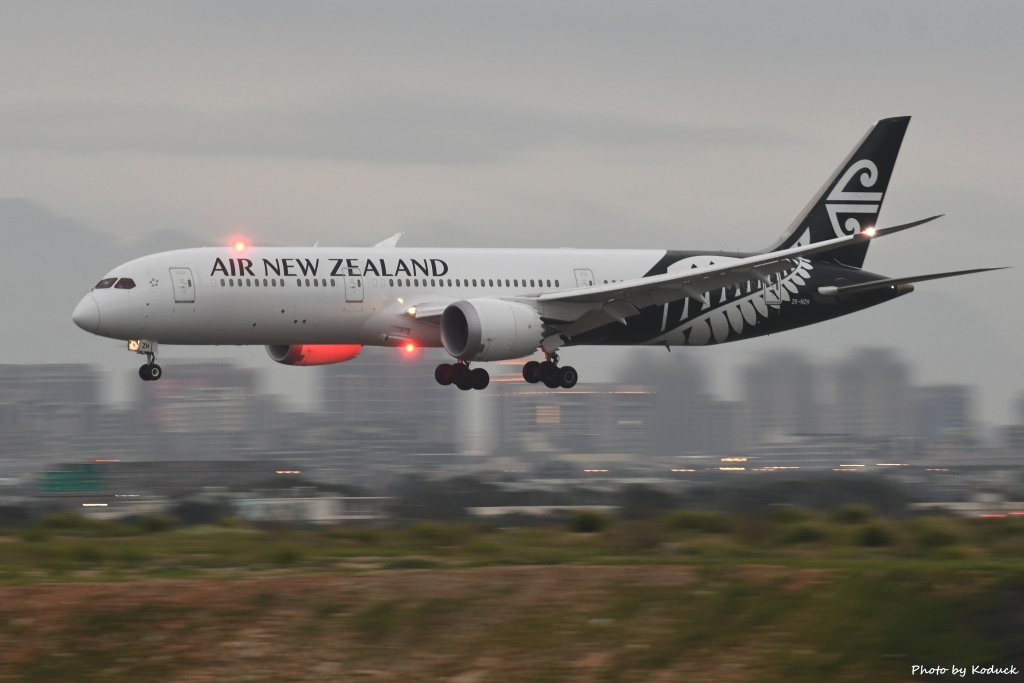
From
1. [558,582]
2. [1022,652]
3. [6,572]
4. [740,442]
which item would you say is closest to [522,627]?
[558,582]

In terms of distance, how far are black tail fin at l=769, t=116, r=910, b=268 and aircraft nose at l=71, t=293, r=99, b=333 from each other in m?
26.3

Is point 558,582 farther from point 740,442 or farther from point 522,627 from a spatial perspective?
point 740,442

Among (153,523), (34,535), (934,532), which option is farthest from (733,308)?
(34,535)

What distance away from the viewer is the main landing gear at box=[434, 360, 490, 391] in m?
58.3

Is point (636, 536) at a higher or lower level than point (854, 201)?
lower

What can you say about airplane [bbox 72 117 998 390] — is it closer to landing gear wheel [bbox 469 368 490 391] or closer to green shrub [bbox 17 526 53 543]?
landing gear wheel [bbox 469 368 490 391]

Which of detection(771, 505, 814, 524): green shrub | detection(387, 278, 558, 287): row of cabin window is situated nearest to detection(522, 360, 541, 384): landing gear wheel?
detection(387, 278, 558, 287): row of cabin window

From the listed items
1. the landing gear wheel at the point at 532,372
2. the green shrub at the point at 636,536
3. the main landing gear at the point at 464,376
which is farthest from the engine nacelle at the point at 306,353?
the green shrub at the point at 636,536

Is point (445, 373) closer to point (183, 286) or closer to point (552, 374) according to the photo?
point (552, 374)

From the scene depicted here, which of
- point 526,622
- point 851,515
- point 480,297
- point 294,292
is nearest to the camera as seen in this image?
point 526,622

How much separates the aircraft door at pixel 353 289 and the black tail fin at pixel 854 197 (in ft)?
59.1

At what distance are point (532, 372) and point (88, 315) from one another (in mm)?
15703

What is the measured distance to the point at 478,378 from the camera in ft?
191

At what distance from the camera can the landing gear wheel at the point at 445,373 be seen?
59.0 meters
